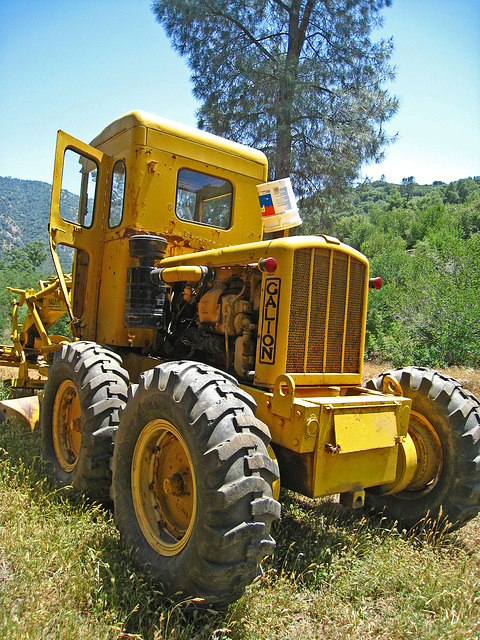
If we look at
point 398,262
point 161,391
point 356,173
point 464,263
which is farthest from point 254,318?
point 398,262

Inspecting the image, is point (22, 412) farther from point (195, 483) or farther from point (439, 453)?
point (439, 453)

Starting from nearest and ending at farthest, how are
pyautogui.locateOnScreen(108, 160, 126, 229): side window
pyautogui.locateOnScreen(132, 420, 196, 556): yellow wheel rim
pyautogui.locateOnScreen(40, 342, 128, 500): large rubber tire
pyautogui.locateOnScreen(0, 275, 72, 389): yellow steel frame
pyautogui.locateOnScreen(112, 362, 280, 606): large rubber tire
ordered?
pyautogui.locateOnScreen(112, 362, 280, 606): large rubber tire
pyautogui.locateOnScreen(132, 420, 196, 556): yellow wheel rim
pyautogui.locateOnScreen(40, 342, 128, 500): large rubber tire
pyautogui.locateOnScreen(108, 160, 126, 229): side window
pyautogui.locateOnScreen(0, 275, 72, 389): yellow steel frame

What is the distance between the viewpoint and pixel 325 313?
365 cm

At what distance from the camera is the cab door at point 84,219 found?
493 centimetres

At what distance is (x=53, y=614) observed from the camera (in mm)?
2482

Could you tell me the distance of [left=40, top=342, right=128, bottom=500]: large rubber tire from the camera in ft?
12.2

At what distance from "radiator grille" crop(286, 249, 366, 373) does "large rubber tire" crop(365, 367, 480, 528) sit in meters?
0.60

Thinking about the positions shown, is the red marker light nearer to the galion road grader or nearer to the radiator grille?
the galion road grader

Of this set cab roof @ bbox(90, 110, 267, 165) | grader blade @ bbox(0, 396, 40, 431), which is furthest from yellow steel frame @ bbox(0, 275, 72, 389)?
cab roof @ bbox(90, 110, 267, 165)

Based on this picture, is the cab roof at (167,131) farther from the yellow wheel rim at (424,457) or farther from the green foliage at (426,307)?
the green foliage at (426,307)

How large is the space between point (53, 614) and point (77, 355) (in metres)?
2.09

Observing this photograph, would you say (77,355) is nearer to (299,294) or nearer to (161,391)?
(161,391)

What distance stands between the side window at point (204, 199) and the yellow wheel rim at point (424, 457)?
274 cm

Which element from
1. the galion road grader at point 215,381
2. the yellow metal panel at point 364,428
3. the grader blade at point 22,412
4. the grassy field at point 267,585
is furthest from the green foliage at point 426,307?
the yellow metal panel at point 364,428
